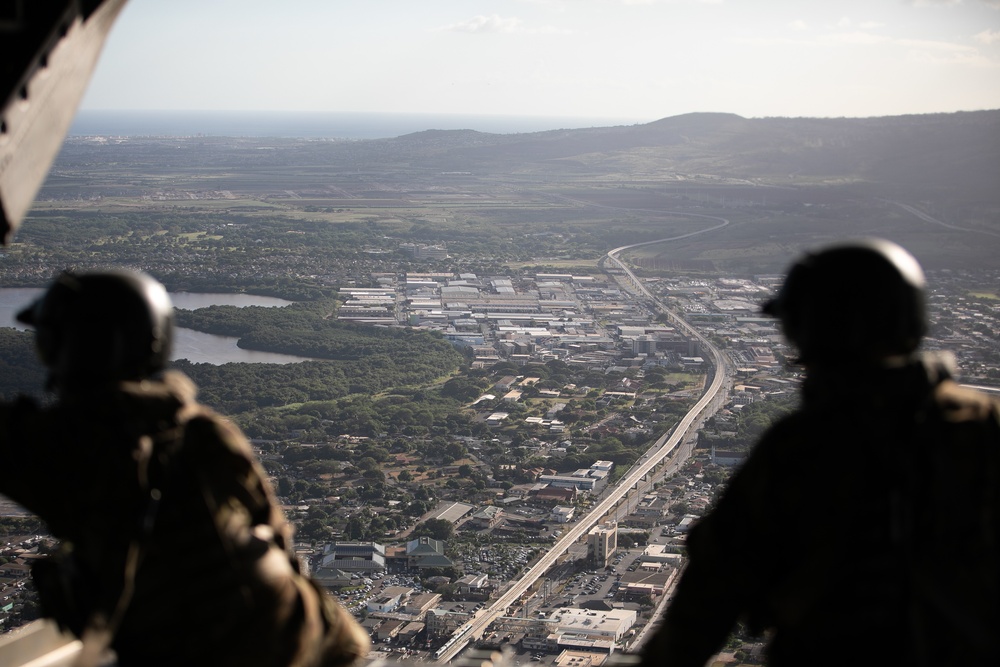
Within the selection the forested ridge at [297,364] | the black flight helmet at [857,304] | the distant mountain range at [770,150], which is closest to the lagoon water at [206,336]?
the forested ridge at [297,364]

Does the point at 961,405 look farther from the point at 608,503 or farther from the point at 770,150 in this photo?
the point at 770,150

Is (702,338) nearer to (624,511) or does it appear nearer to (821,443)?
(624,511)

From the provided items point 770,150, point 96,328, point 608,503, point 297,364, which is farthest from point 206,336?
point 770,150

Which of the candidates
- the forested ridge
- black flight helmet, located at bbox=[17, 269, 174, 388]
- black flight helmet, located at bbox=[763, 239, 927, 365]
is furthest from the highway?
black flight helmet, located at bbox=[763, 239, 927, 365]

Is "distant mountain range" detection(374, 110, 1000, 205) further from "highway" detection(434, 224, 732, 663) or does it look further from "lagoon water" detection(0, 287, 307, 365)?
"lagoon water" detection(0, 287, 307, 365)

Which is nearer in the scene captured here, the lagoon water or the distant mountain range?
the lagoon water

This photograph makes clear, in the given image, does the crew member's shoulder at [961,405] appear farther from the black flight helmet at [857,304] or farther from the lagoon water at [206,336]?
the lagoon water at [206,336]
